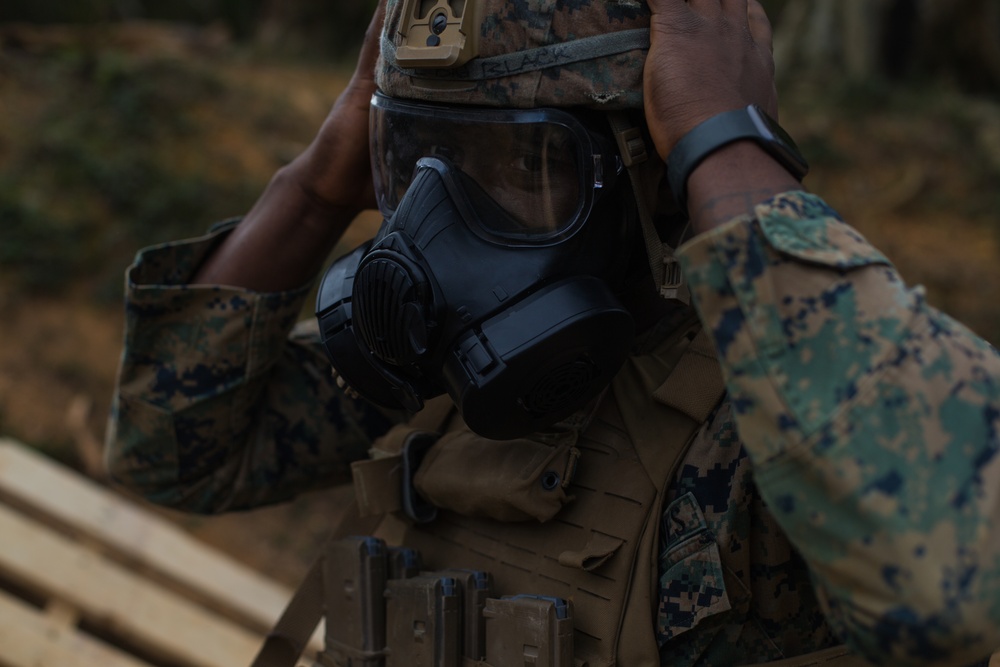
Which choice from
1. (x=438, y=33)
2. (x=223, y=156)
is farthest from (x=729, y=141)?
(x=223, y=156)

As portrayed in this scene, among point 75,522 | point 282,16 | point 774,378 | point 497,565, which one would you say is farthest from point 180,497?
point 282,16

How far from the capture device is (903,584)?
1.26 meters

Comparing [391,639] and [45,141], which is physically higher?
[391,639]

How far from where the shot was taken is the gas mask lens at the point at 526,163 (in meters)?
1.71

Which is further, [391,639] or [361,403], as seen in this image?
[361,403]

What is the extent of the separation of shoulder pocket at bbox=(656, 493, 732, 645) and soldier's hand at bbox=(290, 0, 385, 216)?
3.57 ft

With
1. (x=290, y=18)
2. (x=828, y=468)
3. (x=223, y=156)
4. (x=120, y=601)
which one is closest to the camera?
(x=828, y=468)

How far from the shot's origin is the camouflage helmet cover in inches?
66.1

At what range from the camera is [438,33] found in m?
1.74

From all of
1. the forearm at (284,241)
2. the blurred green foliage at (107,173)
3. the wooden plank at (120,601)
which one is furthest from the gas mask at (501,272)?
the blurred green foliage at (107,173)

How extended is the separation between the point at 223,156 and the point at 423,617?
5801mm

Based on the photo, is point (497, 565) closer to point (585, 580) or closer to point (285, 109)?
point (585, 580)

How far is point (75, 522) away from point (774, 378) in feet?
12.5

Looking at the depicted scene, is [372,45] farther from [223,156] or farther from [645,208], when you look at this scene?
[223,156]
